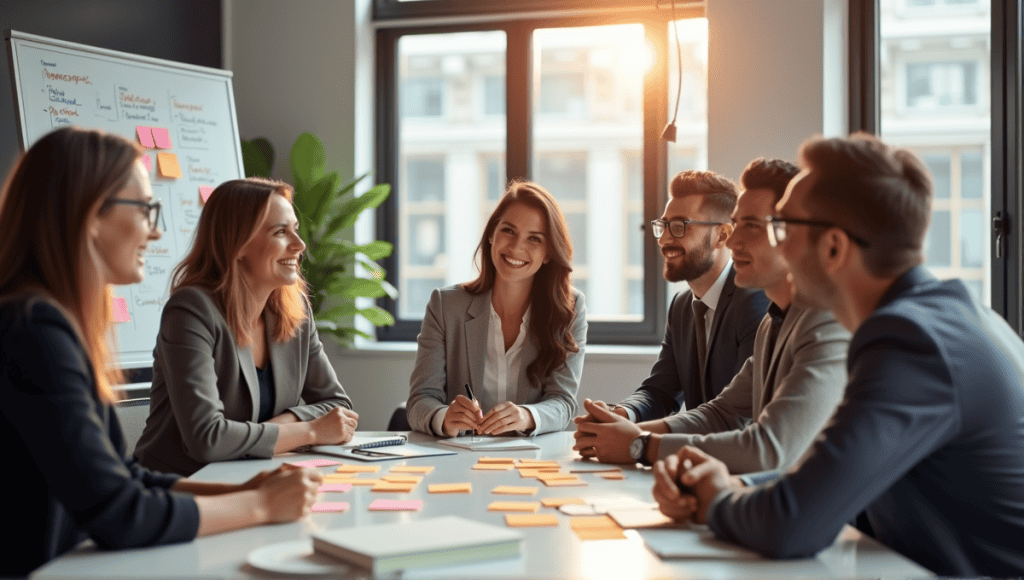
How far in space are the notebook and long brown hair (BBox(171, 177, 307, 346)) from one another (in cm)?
117

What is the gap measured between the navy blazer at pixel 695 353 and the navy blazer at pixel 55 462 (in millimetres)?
1542

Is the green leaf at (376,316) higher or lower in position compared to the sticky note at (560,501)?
higher

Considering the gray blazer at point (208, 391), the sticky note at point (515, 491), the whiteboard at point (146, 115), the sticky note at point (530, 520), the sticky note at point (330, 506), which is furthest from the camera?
the whiteboard at point (146, 115)

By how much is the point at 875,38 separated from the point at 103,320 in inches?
132

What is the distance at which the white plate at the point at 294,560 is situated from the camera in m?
1.15

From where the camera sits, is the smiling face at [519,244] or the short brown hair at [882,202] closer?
the short brown hair at [882,202]

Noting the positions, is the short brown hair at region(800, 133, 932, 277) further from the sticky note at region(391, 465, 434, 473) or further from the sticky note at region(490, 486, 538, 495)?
the sticky note at region(391, 465, 434, 473)

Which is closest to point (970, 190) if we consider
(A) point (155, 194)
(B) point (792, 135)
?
(B) point (792, 135)

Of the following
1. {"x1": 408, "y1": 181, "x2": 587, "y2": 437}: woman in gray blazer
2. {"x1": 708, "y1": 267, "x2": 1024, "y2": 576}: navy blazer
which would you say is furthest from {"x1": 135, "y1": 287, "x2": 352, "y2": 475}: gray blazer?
{"x1": 708, "y1": 267, "x2": 1024, "y2": 576}: navy blazer

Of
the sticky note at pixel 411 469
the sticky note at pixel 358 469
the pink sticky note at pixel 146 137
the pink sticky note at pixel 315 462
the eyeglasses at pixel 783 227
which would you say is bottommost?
the pink sticky note at pixel 315 462

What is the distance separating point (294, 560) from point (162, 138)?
299 centimetres

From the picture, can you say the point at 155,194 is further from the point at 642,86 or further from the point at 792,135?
the point at 792,135

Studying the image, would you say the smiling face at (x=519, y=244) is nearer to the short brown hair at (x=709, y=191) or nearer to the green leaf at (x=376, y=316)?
the short brown hair at (x=709, y=191)

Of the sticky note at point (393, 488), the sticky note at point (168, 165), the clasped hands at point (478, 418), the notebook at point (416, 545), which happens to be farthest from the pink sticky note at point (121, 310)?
the notebook at point (416, 545)
